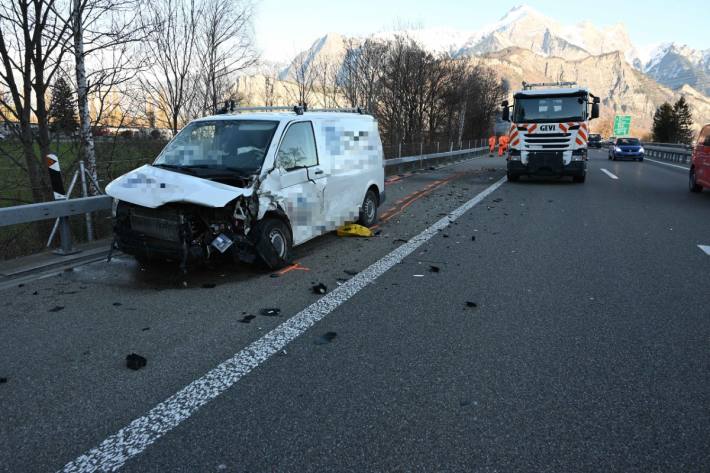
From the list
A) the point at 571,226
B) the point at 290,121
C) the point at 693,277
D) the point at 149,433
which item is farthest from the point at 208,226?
the point at 571,226

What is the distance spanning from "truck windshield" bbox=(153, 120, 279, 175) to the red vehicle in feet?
39.5

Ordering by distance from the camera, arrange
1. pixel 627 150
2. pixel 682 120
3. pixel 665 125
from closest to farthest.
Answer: pixel 627 150 < pixel 682 120 < pixel 665 125

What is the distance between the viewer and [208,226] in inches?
221

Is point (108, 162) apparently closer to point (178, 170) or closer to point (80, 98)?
point (80, 98)

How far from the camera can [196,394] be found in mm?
3223

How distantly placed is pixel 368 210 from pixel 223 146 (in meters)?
3.11

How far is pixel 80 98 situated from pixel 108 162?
1843 millimetres

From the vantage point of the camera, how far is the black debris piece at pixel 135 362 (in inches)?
142

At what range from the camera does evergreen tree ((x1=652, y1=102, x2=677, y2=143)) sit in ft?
283

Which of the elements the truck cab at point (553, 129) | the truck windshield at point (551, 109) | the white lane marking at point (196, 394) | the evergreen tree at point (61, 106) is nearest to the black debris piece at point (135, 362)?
the white lane marking at point (196, 394)

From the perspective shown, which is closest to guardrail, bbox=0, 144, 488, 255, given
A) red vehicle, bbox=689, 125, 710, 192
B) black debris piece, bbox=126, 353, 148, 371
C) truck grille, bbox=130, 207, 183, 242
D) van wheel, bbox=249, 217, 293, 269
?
truck grille, bbox=130, 207, 183, 242

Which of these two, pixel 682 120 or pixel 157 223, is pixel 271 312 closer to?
pixel 157 223

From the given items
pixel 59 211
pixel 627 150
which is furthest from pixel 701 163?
pixel 627 150

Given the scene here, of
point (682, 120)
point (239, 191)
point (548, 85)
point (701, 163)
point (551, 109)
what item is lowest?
point (701, 163)
